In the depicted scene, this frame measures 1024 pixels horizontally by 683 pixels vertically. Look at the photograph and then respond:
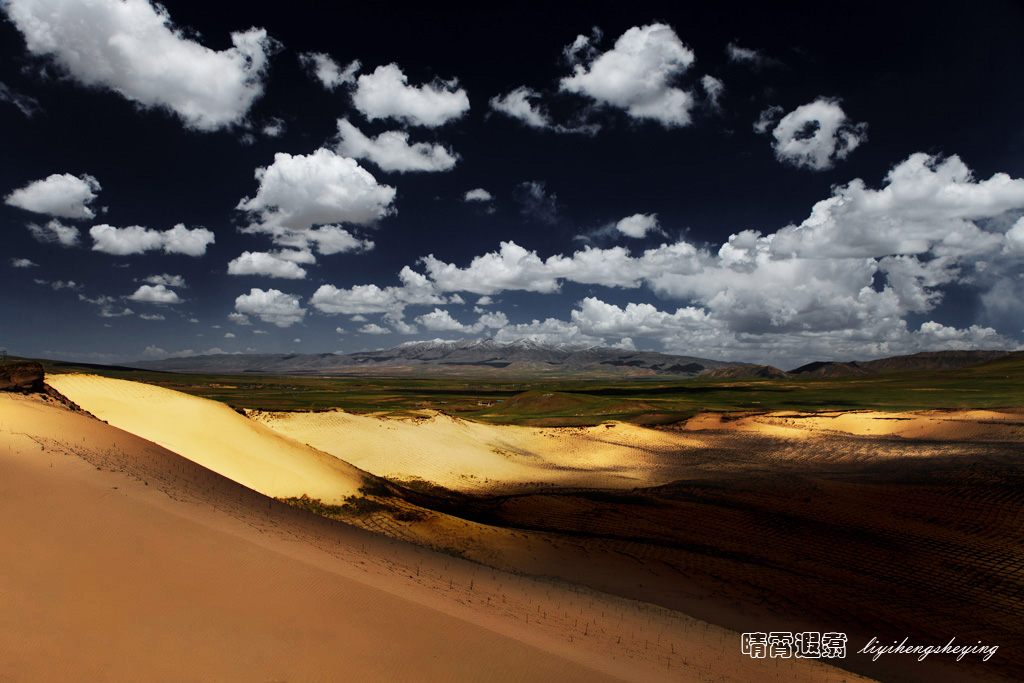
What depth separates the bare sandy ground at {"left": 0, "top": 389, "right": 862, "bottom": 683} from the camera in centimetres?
513

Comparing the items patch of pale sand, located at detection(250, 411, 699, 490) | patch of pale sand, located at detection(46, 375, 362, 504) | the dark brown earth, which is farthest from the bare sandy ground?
patch of pale sand, located at detection(250, 411, 699, 490)

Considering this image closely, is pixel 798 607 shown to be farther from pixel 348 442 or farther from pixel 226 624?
pixel 348 442

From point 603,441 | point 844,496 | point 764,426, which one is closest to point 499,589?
point 844,496

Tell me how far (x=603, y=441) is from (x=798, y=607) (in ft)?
Result: 86.4

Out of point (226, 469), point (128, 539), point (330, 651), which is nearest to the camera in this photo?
point (330, 651)

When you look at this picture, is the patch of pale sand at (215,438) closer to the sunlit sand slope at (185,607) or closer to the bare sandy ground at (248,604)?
the bare sandy ground at (248,604)

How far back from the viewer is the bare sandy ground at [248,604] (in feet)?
16.8

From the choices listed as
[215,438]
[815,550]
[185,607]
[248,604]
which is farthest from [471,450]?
[185,607]

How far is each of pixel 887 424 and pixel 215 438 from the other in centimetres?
5066

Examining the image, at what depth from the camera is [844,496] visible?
19469 millimetres

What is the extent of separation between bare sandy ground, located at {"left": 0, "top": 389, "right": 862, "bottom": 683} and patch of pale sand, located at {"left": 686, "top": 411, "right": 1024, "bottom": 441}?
1527 inches

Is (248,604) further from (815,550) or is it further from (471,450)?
(471,450)

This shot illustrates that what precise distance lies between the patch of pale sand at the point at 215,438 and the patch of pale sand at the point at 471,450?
689cm

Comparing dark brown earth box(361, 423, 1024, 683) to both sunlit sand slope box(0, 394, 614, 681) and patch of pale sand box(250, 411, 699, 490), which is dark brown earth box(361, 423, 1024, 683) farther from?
sunlit sand slope box(0, 394, 614, 681)
